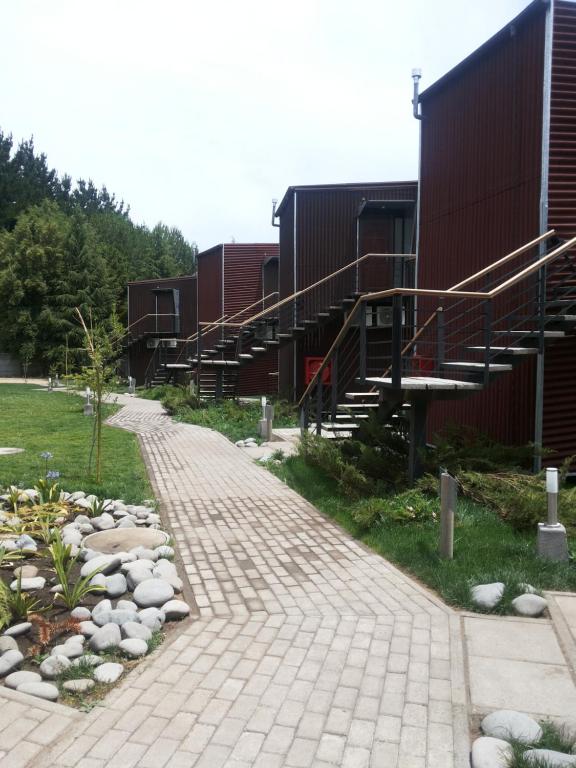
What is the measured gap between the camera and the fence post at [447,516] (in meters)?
5.56

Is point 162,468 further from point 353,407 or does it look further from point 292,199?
point 292,199

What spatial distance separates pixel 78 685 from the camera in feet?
12.0

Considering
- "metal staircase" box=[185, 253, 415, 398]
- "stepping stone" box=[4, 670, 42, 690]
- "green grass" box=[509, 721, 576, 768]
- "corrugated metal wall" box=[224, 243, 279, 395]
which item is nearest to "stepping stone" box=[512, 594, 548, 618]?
"green grass" box=[509, 721, 576, 768]

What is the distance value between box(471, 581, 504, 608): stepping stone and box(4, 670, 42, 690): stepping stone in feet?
9.70

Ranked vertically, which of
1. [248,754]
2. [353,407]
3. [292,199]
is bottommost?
[248,754]

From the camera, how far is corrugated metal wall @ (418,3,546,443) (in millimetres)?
8641

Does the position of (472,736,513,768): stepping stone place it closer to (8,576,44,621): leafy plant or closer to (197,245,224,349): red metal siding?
A: (8,576,44,621): leafy plant

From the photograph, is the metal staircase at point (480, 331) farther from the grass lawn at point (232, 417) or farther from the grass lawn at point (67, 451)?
the grass lawn at point (232, 417)

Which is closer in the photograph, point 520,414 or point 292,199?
point 520,414

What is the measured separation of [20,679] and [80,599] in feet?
3.83

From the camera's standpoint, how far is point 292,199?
18.1 metres

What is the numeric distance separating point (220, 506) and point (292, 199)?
1199cm

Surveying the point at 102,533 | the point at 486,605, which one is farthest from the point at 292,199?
the point at 486,605

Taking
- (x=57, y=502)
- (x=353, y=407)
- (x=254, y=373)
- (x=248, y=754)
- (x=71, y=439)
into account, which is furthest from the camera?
(x=254, y=373)
